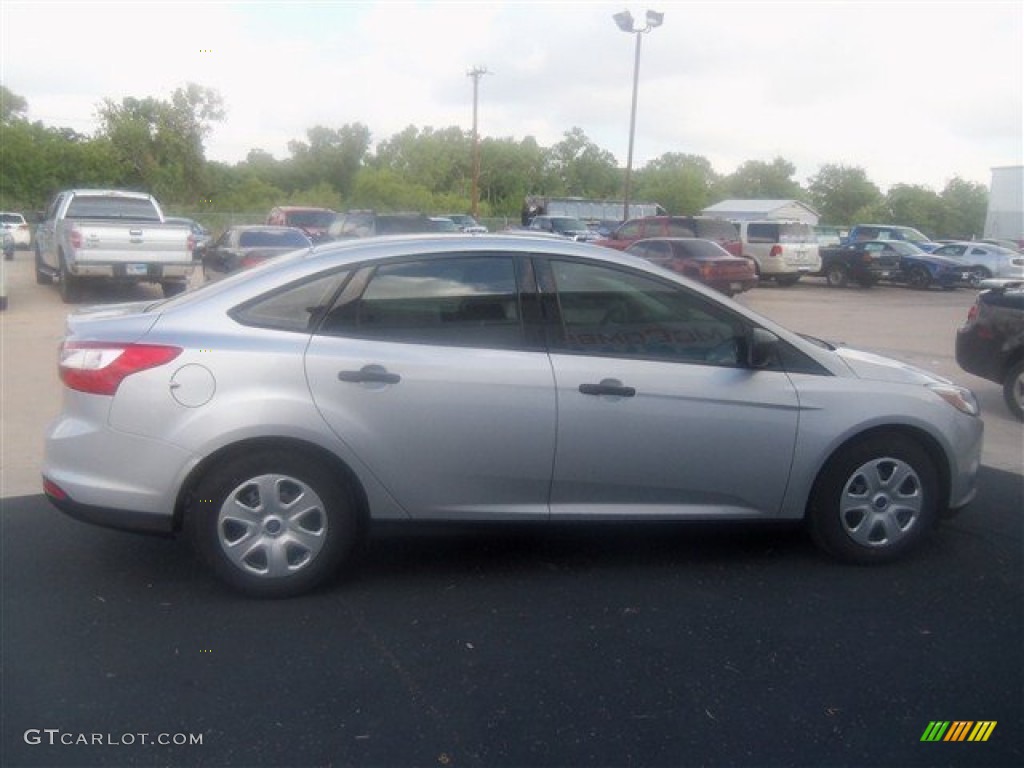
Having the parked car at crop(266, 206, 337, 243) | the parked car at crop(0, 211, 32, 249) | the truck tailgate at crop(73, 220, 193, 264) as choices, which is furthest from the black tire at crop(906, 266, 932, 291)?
the parked car at crop(0, 211, 32, 249)

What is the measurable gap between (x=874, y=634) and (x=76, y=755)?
3.27 m

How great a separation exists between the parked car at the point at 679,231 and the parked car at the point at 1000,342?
56.4 ft

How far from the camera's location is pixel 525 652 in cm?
455

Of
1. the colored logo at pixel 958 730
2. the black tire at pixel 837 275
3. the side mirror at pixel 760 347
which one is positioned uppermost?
the side mirror at pixel 760 347

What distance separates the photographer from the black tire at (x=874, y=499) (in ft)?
18.0

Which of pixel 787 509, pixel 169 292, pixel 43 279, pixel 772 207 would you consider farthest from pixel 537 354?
pixel 772 207

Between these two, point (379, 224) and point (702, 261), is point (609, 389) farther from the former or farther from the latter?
point (379, 224)

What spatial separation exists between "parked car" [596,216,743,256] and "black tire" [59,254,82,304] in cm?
1295

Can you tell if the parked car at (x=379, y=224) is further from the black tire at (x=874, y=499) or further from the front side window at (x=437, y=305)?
the black tire at (x=874, y=499)

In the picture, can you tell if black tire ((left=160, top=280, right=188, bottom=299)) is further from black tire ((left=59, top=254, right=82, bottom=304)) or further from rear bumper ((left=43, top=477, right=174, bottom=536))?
rear bumper ((left=43, top=477, right=174, bottom=536))

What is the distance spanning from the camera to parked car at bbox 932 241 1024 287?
30922 mm

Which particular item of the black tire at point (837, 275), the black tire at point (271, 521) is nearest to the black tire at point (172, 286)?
the black tire at point (271, 521)

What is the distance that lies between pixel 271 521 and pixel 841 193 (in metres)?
92.2

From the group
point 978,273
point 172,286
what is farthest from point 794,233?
point 172,286
